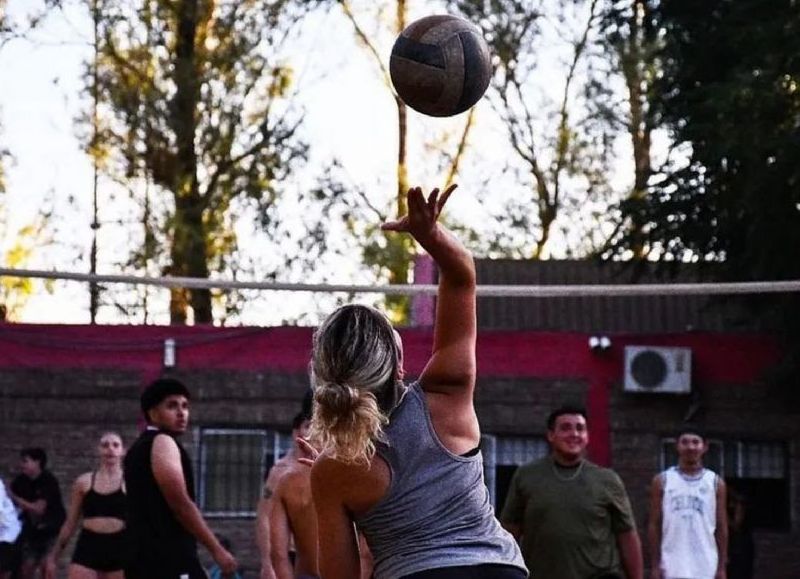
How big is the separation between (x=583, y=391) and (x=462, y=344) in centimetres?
1979

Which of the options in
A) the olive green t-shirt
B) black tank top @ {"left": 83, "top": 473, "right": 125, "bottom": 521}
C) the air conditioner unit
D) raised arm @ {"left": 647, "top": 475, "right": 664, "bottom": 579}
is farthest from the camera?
the air conditioner unit

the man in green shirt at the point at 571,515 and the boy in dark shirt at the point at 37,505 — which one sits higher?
the man in green shirt at the point at 571,515

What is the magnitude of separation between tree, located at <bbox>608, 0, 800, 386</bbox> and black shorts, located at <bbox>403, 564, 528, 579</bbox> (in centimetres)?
1701

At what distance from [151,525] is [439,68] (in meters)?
4.16

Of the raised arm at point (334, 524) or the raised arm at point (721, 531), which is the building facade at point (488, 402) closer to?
the raised arm at point (721, 531)

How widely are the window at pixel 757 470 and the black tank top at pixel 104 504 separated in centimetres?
1244

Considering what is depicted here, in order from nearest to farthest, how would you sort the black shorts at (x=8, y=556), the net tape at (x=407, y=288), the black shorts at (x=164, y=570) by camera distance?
the black shorts at (x=164, y=570), the net tape at (x=407, y=288), the black shorts at (x=8, y=556)

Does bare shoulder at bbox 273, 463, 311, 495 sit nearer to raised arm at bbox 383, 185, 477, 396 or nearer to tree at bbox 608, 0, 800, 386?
raised arm at bbox 383, 185, 477, 396

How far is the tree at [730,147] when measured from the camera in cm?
2123

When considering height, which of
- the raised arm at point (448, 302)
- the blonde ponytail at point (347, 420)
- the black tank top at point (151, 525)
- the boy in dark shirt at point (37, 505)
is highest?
the raised arm at point (448, 302)

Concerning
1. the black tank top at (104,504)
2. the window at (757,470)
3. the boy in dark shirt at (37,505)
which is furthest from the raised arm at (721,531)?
the window at (757,470)

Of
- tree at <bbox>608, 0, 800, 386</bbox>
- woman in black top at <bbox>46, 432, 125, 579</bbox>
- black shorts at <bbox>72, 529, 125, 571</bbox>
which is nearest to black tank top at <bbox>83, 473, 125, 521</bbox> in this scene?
woman in black top at <bbox>46, 432, 125, 579</bbox>

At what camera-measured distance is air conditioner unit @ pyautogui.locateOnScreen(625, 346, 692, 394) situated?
23703 mm

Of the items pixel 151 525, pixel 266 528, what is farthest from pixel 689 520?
pixel 151 525
